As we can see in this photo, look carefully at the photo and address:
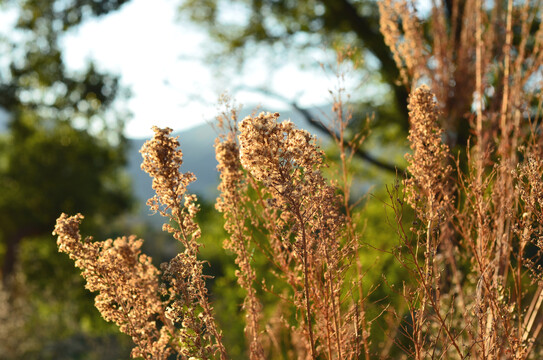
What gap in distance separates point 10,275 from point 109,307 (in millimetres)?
17410

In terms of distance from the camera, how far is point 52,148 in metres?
15.7

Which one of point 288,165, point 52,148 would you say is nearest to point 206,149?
point 52,148

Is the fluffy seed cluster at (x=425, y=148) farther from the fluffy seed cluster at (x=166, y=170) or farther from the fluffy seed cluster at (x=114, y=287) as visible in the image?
the fluffy seed cluster at (x=114, y=287)

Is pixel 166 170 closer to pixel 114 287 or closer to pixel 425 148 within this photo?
pixel 114 287

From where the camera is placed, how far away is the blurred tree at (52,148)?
14398 millimetres

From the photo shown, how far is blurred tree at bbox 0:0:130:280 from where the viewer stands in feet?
47.2

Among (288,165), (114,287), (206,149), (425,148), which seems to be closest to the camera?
(288,165)

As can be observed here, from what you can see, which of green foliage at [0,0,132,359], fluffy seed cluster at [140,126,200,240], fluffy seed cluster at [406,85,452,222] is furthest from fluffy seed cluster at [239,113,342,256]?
green foliage at [0,0,132,359]

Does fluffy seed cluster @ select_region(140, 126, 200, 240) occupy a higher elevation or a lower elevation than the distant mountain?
lower

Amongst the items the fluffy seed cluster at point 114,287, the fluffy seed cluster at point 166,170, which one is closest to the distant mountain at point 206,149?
the fluffy seed cluster at point 166,170

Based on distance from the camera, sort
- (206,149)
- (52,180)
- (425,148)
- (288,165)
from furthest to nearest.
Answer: (206,149)
(52,180)
(425,148)
(288,165)

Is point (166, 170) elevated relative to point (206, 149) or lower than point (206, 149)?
lower

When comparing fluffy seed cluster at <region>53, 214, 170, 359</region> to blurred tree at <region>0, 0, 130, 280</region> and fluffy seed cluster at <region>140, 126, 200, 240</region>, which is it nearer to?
fluffy seed cluster at <region>140, 126, 200, 240</region>

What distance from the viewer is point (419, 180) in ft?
4.92
